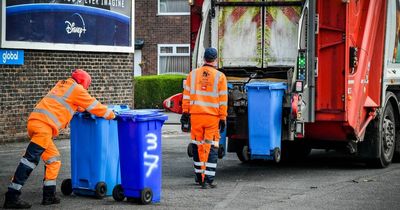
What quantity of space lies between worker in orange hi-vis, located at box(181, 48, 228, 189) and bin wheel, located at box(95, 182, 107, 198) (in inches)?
56.0

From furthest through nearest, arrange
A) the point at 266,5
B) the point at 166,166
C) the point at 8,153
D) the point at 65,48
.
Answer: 1. the point at 65,48
2. the point at 8,153
3. the point at 166,166
4. the point at 266,5

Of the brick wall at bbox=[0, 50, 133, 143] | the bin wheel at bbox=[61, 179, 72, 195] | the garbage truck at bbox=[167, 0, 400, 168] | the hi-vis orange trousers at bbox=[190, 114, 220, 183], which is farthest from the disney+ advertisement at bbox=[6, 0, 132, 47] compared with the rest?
the bin wheel at bbox=[61, 179, 72, 195]

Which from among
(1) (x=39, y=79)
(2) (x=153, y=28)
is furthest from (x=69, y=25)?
(2) (x=153, y=28)

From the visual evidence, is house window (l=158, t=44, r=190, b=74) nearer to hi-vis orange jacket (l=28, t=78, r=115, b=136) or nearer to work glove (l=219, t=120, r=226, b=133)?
work glove (l=219, t=120, r=226, b=133)

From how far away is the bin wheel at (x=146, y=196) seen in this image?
29.4 ft

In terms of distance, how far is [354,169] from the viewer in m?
12.6

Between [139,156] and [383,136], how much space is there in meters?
4.92

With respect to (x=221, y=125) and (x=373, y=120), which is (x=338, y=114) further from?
(x=221, y=125)

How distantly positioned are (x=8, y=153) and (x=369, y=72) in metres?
6.34

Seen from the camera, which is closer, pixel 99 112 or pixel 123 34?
pixel 99 112

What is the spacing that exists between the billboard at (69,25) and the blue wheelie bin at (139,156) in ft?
23.8

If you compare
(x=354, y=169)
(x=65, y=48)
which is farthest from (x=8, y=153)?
(x=354, y=169)

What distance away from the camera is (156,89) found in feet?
92.8

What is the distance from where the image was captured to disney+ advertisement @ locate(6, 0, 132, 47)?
15.9m
